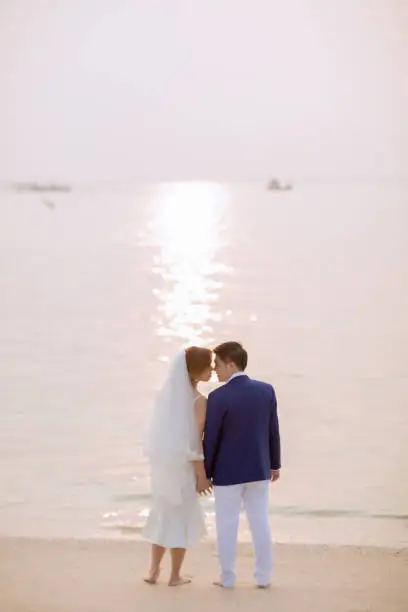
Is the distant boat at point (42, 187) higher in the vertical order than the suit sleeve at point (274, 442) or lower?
higher

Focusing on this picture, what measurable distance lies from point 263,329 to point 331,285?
31.4ft

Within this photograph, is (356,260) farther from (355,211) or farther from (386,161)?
(386,161)

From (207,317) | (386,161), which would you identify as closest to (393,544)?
(207,317)

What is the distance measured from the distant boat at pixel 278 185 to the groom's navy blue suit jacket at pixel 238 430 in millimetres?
112076

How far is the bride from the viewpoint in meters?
4.67

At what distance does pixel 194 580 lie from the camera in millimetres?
5062

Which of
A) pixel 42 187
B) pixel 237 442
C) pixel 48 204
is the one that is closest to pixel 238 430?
pixel 237 442

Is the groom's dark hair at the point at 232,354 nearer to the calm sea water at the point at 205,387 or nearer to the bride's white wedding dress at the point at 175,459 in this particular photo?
the bride's white wedding dress at the point at 175,459

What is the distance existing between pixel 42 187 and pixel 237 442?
383 feet

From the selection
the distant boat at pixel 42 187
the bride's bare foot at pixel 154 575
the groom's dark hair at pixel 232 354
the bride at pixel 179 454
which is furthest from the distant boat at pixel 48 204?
the groom's dark hair at pixel 232 354

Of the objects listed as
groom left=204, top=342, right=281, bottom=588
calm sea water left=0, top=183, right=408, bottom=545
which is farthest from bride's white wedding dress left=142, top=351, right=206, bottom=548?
calm sea water left=0, top=183, right=408, bottom=545

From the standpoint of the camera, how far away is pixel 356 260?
3534 centimetres

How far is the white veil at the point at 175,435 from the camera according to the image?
4.67 meters

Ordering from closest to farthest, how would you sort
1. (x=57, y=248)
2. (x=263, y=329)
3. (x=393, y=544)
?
(x=393, y=544)
(x=263, y=329)
(x=57, y=248)
